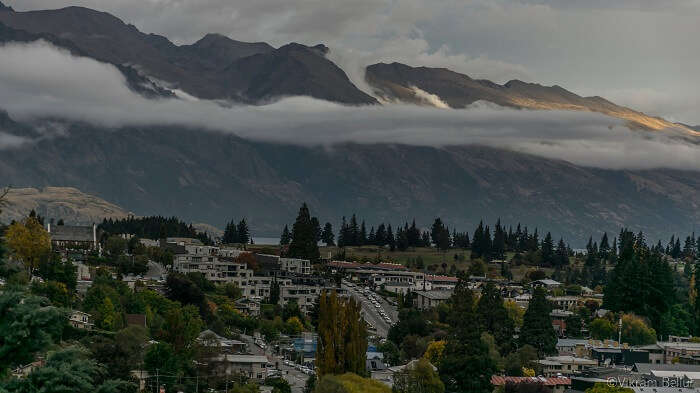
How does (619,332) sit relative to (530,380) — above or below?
above

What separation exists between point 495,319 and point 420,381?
120ft

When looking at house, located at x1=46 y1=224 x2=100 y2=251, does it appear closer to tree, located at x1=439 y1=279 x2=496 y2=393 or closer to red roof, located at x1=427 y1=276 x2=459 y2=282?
red roof, located at x1=427 y1=276 x2=459 y2=282

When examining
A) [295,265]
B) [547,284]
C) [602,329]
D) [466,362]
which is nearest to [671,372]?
[466,362]

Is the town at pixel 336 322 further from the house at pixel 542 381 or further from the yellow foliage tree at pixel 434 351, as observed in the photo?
the yellow foliage tree at pixel 434 351

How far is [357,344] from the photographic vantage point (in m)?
99.6

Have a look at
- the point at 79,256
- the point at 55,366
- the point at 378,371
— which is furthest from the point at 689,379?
the point at 55,366

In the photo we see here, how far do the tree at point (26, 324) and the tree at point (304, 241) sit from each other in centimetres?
17010

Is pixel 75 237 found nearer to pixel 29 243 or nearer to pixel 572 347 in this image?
pixel 29 243

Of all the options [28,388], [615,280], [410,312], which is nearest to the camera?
[28,388]

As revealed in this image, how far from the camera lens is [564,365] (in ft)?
407

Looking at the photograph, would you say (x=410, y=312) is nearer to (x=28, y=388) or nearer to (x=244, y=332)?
(x=244, y=332)

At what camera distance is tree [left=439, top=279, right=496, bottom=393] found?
102 meters

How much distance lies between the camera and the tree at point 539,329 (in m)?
132

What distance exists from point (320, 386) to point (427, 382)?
15.0 meters
